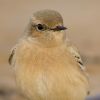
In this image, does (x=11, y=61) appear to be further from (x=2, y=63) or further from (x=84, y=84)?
(x=2, y=63)

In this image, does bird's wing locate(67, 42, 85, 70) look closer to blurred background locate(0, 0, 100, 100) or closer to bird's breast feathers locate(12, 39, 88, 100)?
bird's breast feathers locate(12, 39, 88, 100)

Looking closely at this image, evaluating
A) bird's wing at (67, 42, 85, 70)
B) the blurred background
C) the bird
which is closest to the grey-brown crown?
the bird

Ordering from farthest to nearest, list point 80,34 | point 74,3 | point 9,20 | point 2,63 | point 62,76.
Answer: point 74,3 → point 9,20 → point 80,34 → point 2,63 → point 62,76

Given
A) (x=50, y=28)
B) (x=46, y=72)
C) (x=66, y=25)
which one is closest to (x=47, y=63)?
(x=46, y=72)

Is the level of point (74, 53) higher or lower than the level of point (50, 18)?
lower

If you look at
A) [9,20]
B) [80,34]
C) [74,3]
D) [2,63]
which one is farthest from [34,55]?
[74,3]

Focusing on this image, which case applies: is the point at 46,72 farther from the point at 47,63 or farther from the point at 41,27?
the point at 41,27
